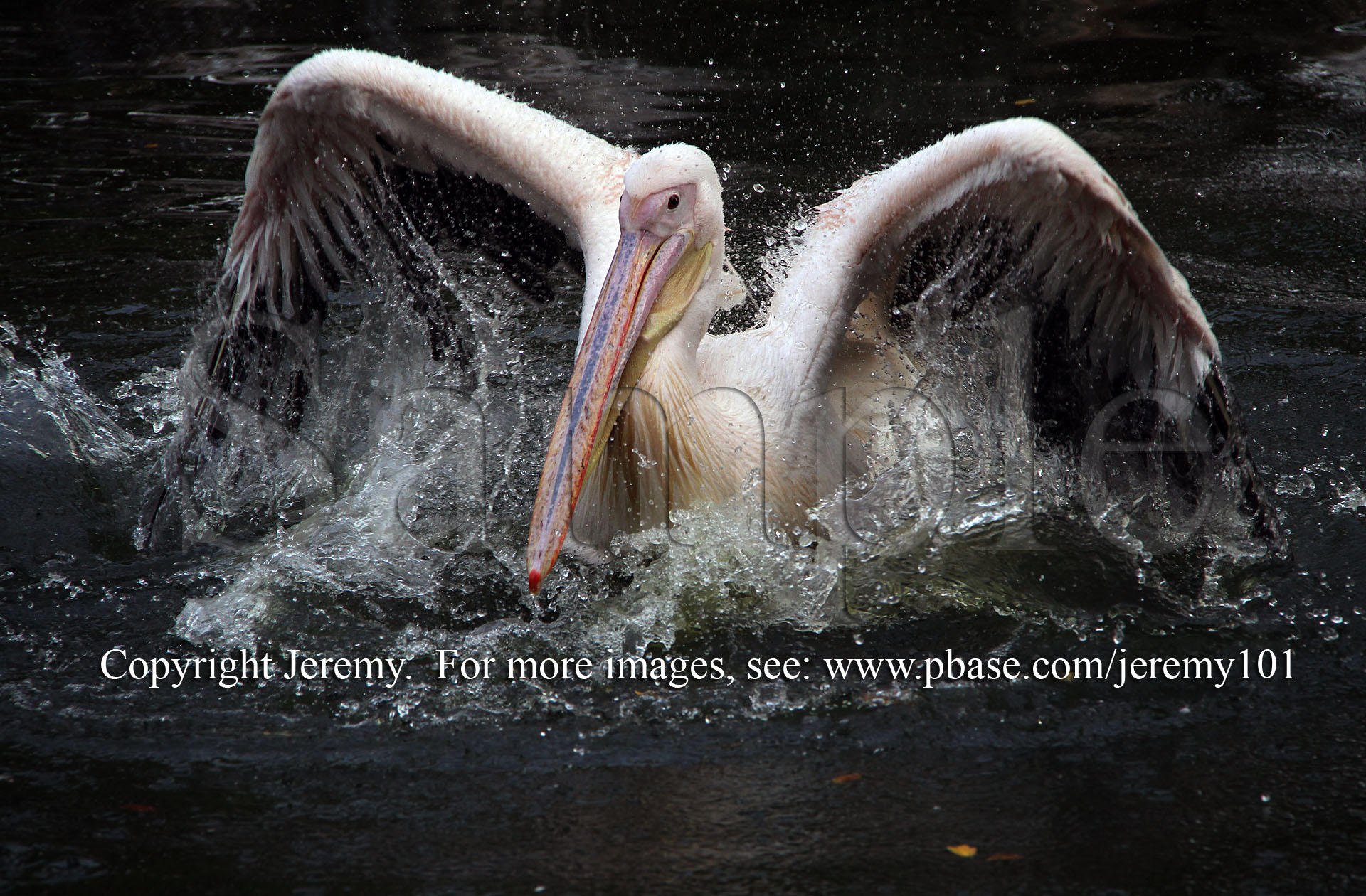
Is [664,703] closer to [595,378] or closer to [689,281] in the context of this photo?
[595,378]

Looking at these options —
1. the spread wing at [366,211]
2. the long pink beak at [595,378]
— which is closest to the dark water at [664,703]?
the long pink beak at [595,378]

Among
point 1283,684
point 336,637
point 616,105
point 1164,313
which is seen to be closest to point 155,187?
point 616,105

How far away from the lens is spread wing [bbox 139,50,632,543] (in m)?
3.73

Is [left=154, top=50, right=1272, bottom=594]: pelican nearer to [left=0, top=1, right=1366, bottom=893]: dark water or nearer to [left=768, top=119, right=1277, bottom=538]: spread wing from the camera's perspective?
[left=768, top=119, right=1277, bottom=538]: spread wing

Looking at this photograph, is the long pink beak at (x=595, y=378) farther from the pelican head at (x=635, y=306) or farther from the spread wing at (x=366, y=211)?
the spread wing at (x=366, y=211)

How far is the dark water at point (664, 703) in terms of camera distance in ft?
7.83

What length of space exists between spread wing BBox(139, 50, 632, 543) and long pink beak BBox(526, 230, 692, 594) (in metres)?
0.40

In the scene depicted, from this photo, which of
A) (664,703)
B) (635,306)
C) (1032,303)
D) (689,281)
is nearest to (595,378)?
(635,306)

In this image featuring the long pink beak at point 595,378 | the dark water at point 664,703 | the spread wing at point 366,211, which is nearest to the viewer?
the dark water at point 664,703

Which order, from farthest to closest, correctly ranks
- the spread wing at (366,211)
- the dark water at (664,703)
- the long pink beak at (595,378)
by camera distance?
the spread wing at (366,211), the long pink beak at (595,378), the dark water at (664,703)

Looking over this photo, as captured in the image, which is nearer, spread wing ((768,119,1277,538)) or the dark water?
the dark water

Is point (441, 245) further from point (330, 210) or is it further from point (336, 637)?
point (336, 637)

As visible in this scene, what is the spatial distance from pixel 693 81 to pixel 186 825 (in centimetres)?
637

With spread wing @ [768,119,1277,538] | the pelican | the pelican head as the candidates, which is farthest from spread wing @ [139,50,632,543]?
spread wing @ [768,119,1277,538]
